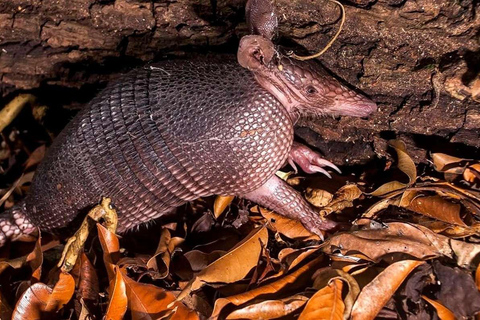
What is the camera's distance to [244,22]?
3.64 m

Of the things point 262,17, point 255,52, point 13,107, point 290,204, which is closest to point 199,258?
point 290,204

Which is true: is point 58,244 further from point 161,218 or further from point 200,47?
point 200,47

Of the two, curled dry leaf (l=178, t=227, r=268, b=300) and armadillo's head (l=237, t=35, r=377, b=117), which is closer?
curled dry leaf (l=178, t=227, r=268, b=300)

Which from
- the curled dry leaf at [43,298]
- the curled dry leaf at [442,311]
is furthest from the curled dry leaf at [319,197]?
the curled dry leaf at [43,298]

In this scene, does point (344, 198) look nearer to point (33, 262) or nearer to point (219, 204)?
point (219, 204)

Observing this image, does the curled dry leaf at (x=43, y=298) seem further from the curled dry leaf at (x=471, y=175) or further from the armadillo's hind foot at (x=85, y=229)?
the curled dry leaf at (x=471, y=175)

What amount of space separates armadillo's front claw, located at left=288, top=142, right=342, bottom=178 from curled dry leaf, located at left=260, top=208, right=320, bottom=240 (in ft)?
1.25

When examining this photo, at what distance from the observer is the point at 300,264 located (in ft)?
10.9

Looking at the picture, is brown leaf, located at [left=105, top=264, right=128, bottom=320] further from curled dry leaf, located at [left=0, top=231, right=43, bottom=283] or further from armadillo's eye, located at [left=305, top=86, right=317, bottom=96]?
armadillo's eye, located at [left=305, top=86, right=317, bottom=96]

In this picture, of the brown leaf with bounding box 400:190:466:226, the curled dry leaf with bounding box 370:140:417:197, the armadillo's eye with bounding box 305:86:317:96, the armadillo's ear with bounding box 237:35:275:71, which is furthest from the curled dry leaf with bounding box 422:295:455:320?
the armadillo's ear with bounding box 237:35:275:71

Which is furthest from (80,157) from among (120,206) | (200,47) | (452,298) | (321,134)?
(452,298)

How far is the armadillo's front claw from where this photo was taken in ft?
12.3

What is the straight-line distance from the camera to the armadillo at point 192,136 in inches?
130

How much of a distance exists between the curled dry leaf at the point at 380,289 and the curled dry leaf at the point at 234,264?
0.69m
